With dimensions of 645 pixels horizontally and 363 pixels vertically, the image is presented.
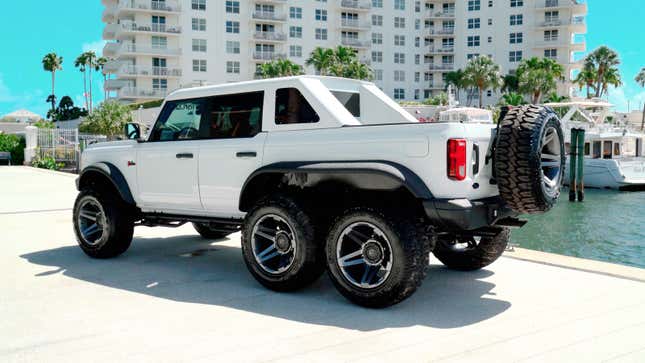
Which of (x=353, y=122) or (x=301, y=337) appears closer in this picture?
(x=301, y=337)

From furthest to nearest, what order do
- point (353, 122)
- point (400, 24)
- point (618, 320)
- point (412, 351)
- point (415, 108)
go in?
1. point (400, 24)
2. point (415, 108)
3. point (353, 122)
4. point (618, 320)
5. point (412, 351)

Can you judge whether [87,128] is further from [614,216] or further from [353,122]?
[353,122]

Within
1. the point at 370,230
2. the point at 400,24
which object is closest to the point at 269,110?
the point at 370,230

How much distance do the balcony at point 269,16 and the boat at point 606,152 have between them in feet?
136

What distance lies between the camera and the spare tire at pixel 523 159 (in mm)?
4871

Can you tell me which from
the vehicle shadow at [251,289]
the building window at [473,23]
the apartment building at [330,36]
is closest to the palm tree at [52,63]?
the apartment building at [330,36]

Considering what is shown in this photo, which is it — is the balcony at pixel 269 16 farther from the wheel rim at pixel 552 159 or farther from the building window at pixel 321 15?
the wheel rim at pixel 552 159

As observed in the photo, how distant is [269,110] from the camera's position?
6059 mm

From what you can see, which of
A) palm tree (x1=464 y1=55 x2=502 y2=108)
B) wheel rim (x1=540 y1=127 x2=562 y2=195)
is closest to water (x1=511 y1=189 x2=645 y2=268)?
wheel rim (x1=540 y1=127 x2=562 y2=195)

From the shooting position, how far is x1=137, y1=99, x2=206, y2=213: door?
6.66 meters

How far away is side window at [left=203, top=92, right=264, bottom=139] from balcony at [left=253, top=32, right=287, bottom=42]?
7373 cm

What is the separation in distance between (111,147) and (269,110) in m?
2.63

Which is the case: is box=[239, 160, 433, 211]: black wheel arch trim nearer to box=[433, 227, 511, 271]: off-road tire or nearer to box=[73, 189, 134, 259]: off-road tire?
box=[433, 227, 511, 271]: off-road tire

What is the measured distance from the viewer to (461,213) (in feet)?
15.7
